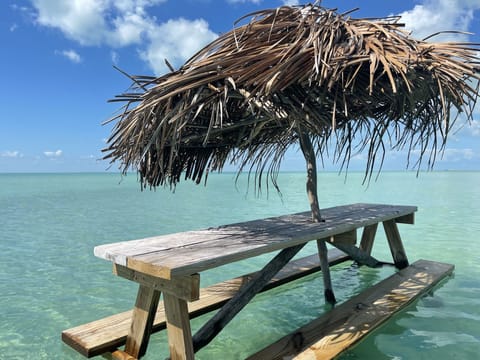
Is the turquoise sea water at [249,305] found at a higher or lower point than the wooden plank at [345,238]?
lower

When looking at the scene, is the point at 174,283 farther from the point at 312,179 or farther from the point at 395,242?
the point at 395,242

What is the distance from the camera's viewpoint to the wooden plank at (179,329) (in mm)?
2330

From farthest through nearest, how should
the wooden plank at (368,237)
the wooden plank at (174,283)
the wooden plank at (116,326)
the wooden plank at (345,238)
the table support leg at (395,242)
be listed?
the wooden plank at (368,237) → the table support leg at (395,242) → the wooden plank at (345,238) → the wooden plank at (116,326) → the wooden plank at (174,283)

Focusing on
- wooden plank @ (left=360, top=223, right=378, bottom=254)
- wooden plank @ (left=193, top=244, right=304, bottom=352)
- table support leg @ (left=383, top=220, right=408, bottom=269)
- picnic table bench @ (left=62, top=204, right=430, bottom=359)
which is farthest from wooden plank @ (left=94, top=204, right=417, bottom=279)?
wooden plank @ (left=360, top=223, right=378, bottom=254)

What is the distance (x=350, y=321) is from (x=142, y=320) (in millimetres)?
1693

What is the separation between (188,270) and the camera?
2117 millimetres

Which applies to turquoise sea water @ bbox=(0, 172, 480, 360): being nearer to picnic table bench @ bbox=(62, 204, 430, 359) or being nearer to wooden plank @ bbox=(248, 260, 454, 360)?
wooden plank @ bbox=(248, 260, 454, 360)

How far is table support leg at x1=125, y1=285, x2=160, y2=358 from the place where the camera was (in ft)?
8.82

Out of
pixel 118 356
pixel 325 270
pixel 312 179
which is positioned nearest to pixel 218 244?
pixel 118 356

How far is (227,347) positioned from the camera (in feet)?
10.7

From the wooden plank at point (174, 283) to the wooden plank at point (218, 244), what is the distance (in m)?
0.09

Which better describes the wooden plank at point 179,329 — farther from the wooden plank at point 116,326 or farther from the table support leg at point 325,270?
the table support leg at point 325,270

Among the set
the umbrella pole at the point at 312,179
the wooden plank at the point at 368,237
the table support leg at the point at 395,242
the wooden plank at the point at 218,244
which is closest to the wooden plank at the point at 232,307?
the wooden plank at the point at 218,244

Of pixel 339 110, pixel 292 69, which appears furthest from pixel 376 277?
pixel 292 69
